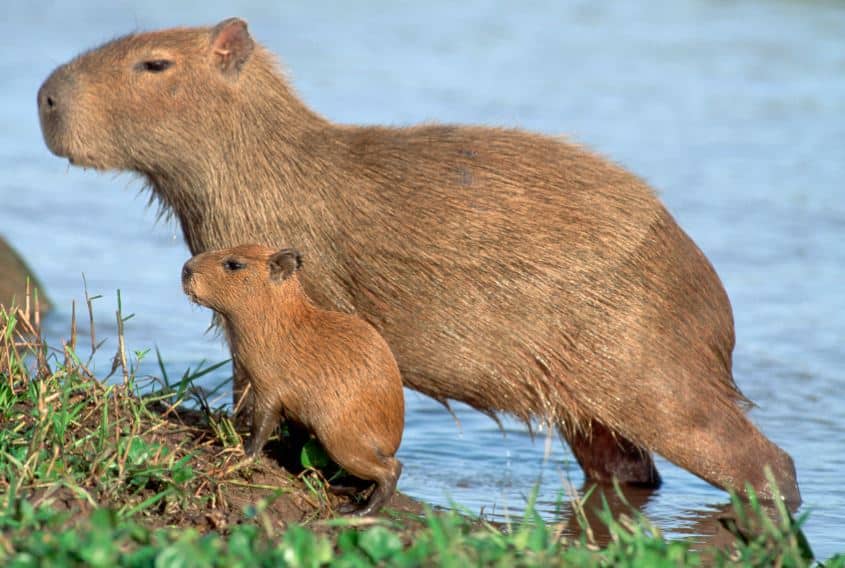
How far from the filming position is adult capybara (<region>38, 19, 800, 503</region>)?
17.2 feet

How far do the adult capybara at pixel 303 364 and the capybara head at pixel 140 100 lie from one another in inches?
29.5

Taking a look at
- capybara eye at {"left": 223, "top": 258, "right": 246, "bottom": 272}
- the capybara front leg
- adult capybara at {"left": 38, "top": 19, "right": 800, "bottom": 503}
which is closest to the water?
adult capybara at {"left": 38, "top": 19, "right": 800, "bottom": 503}

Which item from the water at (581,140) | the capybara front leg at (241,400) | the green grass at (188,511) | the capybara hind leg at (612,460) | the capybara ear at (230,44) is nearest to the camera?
the green grass at (188,511)

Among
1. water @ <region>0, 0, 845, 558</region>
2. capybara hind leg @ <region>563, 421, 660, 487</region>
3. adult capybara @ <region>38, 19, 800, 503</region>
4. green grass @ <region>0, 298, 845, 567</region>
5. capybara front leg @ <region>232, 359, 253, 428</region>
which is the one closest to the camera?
green grass @ <region>0, 298, 845, 567</region>

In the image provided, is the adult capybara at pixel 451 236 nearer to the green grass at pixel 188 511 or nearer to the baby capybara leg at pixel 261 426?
the green grass at pixel 188 511

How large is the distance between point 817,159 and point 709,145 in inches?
36.2

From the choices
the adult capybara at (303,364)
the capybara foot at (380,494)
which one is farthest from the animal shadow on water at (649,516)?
the adult capybara at (303,364)

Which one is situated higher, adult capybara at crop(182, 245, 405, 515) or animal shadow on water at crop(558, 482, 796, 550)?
adult capybara at crop(182, 245, 405, 515)

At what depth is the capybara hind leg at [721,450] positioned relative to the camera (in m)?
5.39

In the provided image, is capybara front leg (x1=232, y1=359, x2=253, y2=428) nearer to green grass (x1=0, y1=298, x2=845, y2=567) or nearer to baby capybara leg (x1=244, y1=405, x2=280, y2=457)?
green grass (x1=0, y1=298, x2=845, y2=567)

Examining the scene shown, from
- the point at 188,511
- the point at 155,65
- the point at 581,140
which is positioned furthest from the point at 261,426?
the point at 581,140

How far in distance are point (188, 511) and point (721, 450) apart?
204 cm

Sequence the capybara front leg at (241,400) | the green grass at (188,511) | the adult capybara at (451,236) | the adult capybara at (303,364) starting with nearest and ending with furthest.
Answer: the green grass at (188,511), the adult capybara at (303,364), the capybara front leg at (241,400), the adult capybara at (451,236)

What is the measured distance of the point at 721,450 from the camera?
17.8ft
